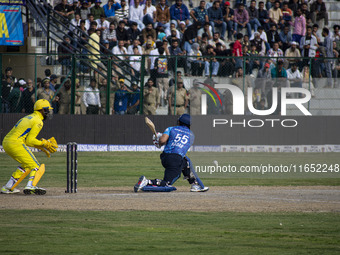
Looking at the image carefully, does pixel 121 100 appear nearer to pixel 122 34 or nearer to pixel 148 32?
pixel 122 34

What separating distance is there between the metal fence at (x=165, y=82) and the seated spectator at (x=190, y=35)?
201 cm

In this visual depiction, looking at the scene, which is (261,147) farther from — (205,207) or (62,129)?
(205,207)

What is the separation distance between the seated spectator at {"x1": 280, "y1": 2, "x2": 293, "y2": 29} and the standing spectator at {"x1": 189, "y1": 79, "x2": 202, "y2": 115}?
7.59 meters

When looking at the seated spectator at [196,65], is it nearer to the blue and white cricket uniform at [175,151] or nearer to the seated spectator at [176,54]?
the seated spectator at [176,54]

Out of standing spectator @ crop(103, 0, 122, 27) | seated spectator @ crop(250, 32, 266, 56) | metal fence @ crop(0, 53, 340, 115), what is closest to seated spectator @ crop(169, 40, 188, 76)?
metal fence @ crop(0, 53, 340, 115)

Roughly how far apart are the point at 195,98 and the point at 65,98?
208 inches

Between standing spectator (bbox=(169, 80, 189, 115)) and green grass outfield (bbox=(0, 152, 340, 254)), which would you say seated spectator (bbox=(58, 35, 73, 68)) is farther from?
green grass outfield (bbox=(0, 152, 340, 254))

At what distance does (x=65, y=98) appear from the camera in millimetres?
26875

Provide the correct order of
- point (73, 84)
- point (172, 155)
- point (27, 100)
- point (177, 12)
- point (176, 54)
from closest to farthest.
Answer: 1. point (172, 155)
2. point (27, 100)
3. point (73, 84)
4. point (176, 54)
5. point (177, 12)

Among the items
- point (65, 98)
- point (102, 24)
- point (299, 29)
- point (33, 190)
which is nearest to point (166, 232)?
point (33, 190)

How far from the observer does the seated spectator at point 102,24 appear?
2914cm

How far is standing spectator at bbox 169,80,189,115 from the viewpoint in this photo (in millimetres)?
27500

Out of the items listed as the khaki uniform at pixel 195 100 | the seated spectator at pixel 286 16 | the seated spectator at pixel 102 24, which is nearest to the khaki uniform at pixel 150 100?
the khaki uniform at pixel 195 100

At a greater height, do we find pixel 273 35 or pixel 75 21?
pixel 75 21
